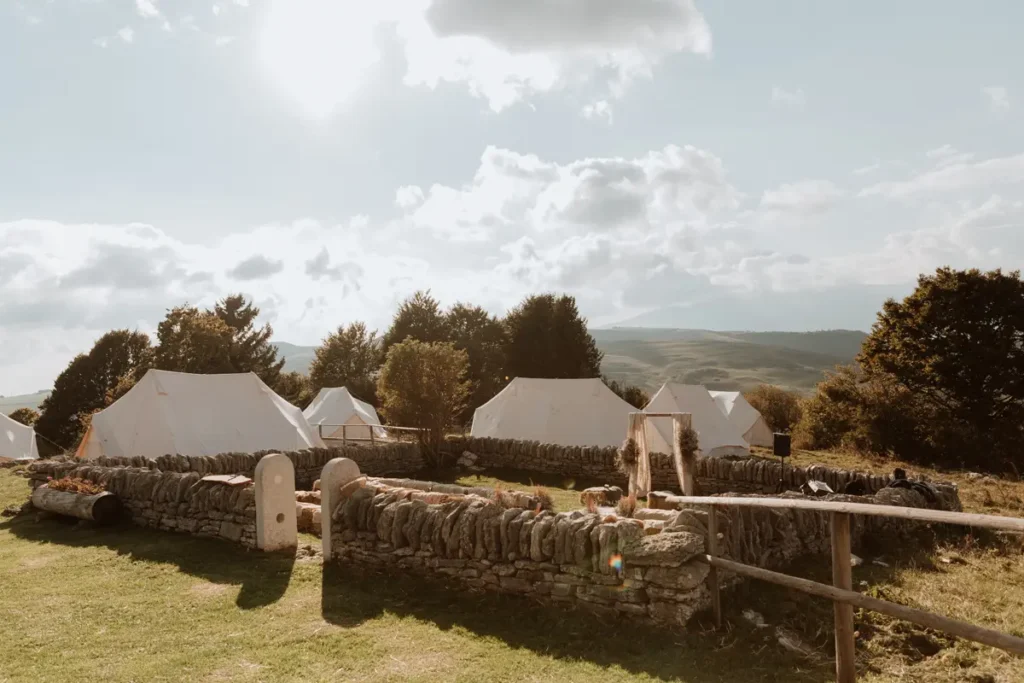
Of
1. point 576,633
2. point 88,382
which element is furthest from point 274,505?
point 88,382

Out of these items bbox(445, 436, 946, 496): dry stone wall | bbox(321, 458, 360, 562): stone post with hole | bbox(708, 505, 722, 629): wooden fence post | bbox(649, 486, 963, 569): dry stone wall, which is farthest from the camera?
bbox(445, 436, 946, 496): dry stone wall

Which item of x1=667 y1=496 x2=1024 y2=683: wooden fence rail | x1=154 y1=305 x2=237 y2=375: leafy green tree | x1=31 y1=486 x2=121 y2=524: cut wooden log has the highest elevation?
x1=154 y1=305 x2=237 y2=375: leafy green tree

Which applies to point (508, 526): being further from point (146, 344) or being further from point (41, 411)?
point (41, 411)

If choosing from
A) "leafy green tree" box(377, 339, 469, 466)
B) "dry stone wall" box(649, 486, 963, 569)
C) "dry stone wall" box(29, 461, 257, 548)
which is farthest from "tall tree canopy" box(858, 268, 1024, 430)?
"dry stone wall" box(29, 461, 257, 548)

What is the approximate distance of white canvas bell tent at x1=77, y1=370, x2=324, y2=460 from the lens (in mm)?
15820

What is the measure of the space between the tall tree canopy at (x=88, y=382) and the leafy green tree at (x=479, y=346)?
1807cm

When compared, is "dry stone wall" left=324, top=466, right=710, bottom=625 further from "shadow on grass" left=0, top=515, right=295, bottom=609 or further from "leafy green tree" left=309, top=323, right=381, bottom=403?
"leafy green tree" left=309, top=323, right=381, bottom=403

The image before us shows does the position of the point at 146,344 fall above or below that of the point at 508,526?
above

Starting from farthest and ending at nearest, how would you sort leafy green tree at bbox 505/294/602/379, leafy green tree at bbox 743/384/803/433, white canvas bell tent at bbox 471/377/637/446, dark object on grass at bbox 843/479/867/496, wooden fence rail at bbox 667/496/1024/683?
1. leafy green tree at bbox 505/294/602/379
2. leafy green tree at bbox 743/384/803/433
3. white canvas bell tent at bbox 471/377/637/446
4. dark object on grass at bbox 843/479/867/496
5. wooden fence rail at bbox 667/496/1024/683

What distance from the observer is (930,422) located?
2147 cm

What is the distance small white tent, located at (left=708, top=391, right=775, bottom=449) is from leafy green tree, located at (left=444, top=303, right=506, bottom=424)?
616 inches

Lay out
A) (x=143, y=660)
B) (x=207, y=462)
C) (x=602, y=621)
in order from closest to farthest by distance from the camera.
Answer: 1. (x=143, y=660)
2. (x=602, y=621)
3. (x=207, y=462)

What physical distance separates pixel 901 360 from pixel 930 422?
9.30ft

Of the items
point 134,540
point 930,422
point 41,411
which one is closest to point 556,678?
point 134,540
